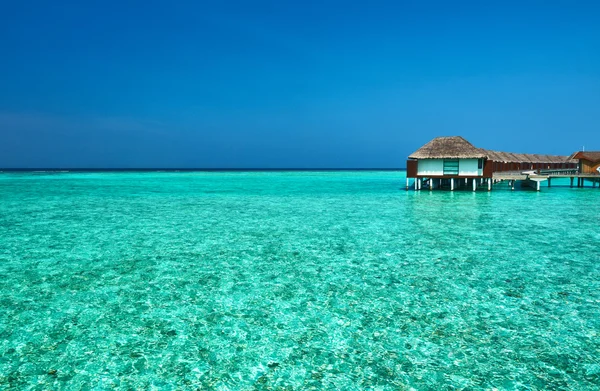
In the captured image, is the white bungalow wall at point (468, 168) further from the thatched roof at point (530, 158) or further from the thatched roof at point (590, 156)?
the thatched roof at point (590, 156)

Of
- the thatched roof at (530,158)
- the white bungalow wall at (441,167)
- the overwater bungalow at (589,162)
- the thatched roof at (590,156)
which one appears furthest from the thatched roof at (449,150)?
the thatched roof at (590,156)

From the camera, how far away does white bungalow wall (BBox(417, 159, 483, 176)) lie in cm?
2466

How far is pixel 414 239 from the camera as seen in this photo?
9.70 meters

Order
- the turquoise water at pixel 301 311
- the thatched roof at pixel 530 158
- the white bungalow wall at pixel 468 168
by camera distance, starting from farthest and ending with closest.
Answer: the thatched roof at pixel 530 158, the white bungalow wall at pixel 468 168, the turquoise water at pixel 301 311

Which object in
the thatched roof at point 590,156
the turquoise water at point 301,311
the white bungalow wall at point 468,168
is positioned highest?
the thatched roof at point 590,156

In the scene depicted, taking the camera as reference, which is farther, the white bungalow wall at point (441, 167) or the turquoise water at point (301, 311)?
the white bungalow wall at point (441, 167)

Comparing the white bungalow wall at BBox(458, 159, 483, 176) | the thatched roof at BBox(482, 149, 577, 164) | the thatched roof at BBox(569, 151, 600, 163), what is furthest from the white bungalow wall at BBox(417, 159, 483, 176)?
the thatched roof at BBox(569, 151, 600, 163)

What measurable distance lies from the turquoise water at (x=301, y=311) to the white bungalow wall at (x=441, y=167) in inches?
595

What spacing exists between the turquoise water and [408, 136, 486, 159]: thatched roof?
14210 millimetres

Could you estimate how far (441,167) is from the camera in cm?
2523

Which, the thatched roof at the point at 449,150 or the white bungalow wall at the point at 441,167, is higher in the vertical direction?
the thatched roof at the point at 449,150

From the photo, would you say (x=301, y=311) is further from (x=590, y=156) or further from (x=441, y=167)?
(x=590, y=156)

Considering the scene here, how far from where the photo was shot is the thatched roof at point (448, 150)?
2377 centimetres

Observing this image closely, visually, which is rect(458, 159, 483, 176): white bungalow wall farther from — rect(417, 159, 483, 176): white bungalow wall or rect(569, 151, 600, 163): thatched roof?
rect(569, 151, 600, 163): thatched roof
